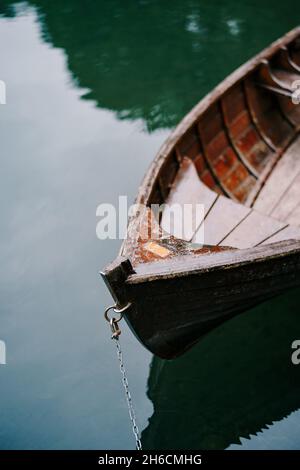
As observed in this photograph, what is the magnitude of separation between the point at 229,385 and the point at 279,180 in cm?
215

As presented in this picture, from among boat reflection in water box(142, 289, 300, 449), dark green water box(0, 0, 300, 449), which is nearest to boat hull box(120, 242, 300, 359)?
boat reflection in water box(142, 289, 300, 449)

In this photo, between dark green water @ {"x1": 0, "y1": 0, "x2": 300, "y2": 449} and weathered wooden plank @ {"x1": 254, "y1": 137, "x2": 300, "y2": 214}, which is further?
weathered wooden plank @ {"x1": 254, "y1": 137, "x2": 300, "y2": 214}

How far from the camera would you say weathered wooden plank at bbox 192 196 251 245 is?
3.91 m

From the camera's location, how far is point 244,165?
5.04 metres

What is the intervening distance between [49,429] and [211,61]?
22.2 feet

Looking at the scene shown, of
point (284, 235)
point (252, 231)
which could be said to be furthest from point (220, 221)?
point (284, 235)

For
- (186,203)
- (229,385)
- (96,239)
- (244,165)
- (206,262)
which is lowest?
(229,385)

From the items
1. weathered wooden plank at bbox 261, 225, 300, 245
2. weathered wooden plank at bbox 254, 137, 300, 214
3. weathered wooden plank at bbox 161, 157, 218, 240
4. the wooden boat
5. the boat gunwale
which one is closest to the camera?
the boat gunwale

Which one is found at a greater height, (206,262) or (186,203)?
(206,262)

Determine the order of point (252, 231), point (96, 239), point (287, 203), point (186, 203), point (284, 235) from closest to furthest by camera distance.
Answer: point (284, 235)
point (252, 231)
point (186, 203)
point (287, 203)
point (96, 239)

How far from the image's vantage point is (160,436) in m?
3.75

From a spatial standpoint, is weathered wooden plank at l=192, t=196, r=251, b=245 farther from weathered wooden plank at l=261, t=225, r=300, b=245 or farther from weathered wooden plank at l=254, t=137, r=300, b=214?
weathered wooden plank at l=254, t=137, r=300, b=214

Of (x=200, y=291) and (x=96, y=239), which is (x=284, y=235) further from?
(x=96, y=239)

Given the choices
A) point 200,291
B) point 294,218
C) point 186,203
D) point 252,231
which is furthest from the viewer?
point 294,218
